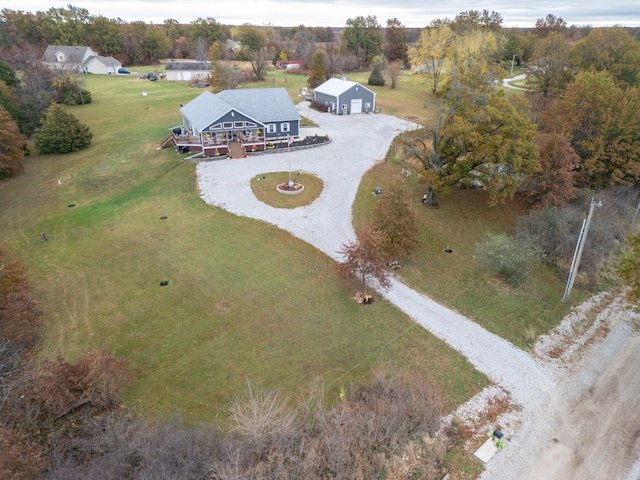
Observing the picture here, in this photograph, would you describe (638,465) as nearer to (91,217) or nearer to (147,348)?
(147,348)

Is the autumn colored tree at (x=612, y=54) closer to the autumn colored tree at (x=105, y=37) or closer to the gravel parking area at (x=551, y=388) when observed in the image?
the gravel parking area at (x=551, y=388)

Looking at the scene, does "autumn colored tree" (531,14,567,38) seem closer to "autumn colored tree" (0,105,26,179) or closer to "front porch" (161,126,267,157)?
"front porch" (161,126,267,157)

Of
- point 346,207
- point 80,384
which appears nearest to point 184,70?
point 346,207

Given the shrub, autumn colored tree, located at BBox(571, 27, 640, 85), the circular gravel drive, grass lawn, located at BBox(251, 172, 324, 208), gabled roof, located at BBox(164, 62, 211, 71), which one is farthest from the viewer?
gabled roof, located at BBox(164, 62, 211, 71)

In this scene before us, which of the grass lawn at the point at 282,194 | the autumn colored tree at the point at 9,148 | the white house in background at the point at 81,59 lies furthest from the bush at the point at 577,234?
the white house in background at the point at 81,59

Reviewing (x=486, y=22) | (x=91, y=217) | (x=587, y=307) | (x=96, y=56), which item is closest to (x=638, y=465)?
(x=587, y=307)

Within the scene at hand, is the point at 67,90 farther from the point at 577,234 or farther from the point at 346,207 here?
the point at 577,234

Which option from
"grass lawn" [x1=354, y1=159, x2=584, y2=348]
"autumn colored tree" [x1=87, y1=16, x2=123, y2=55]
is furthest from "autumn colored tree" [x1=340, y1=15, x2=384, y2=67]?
"grass lawn" [x1=354, y1=159, x2=584, y2=348]
